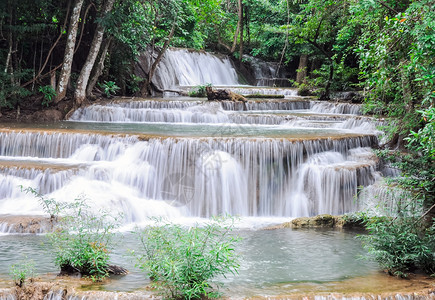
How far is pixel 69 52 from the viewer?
15273mm

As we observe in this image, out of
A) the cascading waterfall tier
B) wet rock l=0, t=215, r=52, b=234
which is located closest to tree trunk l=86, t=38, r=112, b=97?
the cascading waterfall tier

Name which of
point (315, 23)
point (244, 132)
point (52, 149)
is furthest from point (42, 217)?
point (315, 23)

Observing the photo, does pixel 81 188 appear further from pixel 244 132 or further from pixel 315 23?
pixel 315 23

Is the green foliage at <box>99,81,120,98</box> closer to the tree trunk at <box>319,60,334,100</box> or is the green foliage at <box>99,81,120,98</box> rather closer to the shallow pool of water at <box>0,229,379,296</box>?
the tree trunk at <box>319,60,334,100</box>

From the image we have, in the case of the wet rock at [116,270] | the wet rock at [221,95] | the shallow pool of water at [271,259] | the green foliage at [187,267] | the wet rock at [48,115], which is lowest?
the shallow pool of water at [271,259]

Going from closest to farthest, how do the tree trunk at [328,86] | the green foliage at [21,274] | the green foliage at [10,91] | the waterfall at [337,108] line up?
the green foliage at [21,274]
the green foliage at [10,91]
the waterfall at [337,108]
the tree trunk at [328,86]

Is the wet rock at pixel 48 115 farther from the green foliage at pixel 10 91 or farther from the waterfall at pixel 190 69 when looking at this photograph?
the waterfall at pixel 190 69

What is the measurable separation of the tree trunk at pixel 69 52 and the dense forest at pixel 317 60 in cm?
3

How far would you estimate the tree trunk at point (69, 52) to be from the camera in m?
14.9

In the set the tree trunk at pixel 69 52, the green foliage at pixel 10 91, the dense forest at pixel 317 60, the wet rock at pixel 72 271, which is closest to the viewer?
the wet rock at pixel 72 271

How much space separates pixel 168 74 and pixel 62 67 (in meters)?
7.78

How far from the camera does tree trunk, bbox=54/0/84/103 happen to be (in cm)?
1486

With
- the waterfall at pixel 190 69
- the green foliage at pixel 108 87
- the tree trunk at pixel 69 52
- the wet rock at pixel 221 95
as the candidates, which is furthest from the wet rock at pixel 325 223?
the waterfall at pixel 190 69

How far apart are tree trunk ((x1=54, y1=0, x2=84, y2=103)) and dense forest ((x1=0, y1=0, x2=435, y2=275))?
0.03 meters
